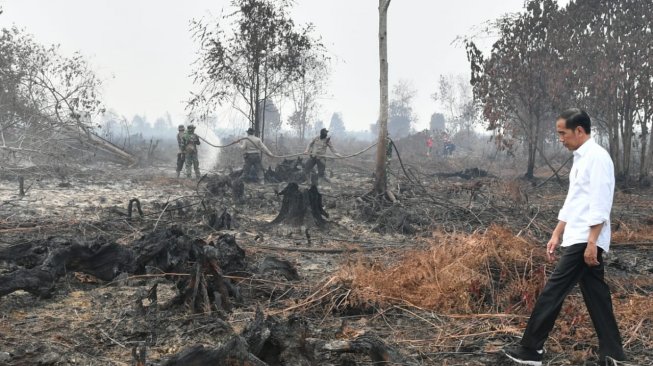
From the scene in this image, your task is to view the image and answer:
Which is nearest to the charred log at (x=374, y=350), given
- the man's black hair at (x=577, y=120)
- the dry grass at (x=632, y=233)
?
the man's black hair at (x=577, y=120)

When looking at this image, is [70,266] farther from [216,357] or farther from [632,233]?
[632,233]

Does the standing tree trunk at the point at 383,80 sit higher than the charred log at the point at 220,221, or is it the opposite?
the standing tree trunk at the point at 383,80

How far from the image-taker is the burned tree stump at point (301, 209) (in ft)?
27.8

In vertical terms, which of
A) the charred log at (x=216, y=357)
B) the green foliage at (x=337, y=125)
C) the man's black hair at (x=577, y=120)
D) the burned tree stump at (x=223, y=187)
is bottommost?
the charred log at (x=216, y=357)

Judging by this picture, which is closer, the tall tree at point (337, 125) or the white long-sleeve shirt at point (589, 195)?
the white long-sleeve shirt at point (589, 195)

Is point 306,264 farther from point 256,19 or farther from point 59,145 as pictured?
point 59,145

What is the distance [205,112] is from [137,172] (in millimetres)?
3440

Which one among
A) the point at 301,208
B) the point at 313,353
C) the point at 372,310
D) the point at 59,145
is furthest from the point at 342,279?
the point at 59,145

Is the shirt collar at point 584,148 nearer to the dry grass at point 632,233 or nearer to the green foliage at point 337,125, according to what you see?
the dry grass at point 632,233

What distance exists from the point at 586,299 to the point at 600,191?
2.36 feet

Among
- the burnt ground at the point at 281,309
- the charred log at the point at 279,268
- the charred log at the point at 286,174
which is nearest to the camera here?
the burnt ground at the point at 281,309

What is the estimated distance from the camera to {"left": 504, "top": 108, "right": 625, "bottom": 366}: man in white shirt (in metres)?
3.05

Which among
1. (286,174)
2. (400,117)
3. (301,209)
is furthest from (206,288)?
(400,117)

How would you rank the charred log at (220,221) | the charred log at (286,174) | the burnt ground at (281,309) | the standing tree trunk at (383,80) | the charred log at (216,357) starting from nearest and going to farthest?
the charred log at (216,357), the burnt ground at (281,309), the charred log at (220,221), the standing tree trunk at (383,80), the charred log at (286,174)
